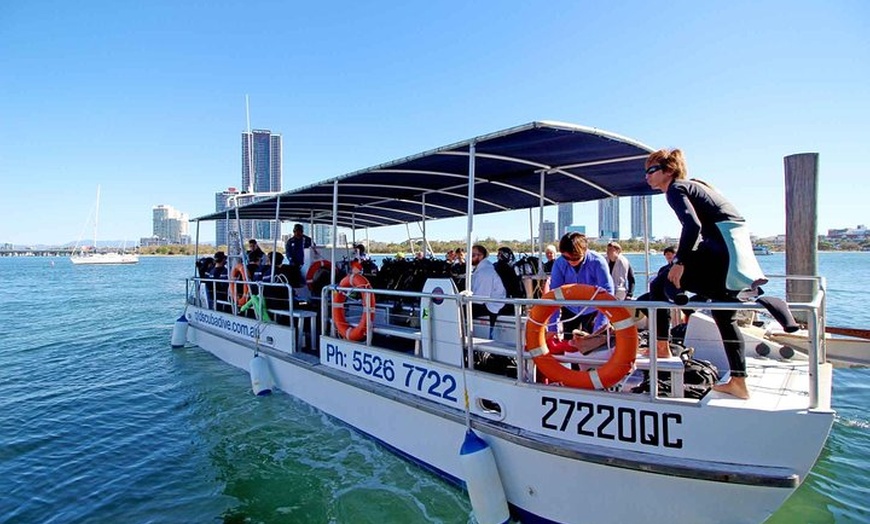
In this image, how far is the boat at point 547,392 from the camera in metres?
3.08

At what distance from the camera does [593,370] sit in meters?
3.70

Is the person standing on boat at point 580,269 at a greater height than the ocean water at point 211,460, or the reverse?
the person standing on boat at point 580,269

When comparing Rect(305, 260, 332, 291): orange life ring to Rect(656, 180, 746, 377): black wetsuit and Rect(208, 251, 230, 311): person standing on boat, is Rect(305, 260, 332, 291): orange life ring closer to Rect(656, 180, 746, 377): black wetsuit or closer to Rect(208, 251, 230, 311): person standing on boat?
Rect(208, 251, 230, 311): person standing on boat

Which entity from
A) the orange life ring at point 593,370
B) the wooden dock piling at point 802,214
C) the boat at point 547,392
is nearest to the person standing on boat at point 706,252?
the boat at point 547,392

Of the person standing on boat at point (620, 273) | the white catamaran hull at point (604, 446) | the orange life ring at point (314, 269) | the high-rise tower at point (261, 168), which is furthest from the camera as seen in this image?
the high-rise tower at point (261, 168)

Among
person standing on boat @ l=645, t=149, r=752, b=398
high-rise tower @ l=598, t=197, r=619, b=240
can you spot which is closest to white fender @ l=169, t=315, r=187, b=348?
high-rise tower @ l=598, t=197, r=619, b=240

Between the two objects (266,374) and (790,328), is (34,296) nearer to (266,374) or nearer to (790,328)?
(266,374)

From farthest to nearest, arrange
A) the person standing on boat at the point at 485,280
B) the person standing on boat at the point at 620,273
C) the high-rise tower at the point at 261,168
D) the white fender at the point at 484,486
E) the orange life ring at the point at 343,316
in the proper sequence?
the high-rise tower at the point at 261,168 → the person standing on boat at the point at 620,273 → the orange life ring at the point at 343,316 → the person standing on boat at the point at 485,280 → the white fender at the point at 484,486

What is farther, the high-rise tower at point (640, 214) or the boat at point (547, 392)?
the high-rise tower at point (640, 214)

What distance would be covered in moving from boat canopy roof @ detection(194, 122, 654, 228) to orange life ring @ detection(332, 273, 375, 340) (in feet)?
4.27

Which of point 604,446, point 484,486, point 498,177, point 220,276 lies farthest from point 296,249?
point 604,446

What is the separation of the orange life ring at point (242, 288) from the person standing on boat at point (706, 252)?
6975mm

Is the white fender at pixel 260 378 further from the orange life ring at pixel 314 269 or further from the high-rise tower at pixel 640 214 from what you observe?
the high-rise tower at pixel 640 214

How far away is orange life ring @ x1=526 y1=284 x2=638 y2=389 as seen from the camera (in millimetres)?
3541
